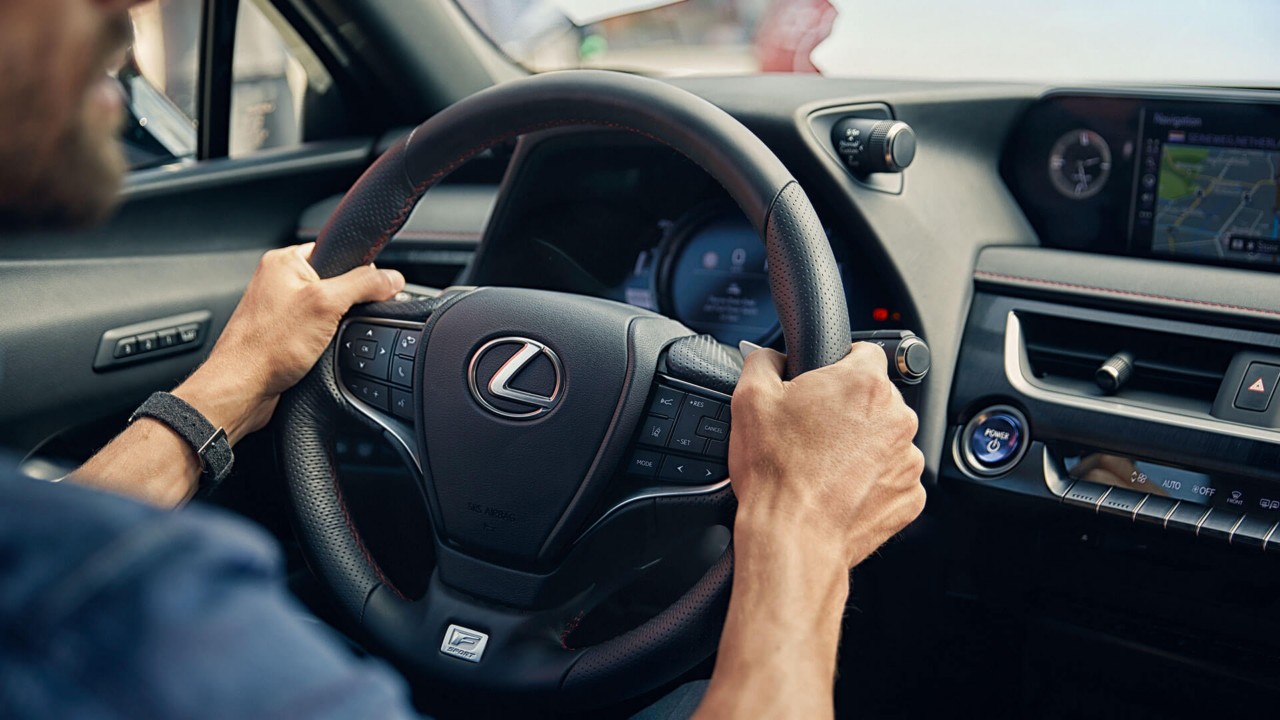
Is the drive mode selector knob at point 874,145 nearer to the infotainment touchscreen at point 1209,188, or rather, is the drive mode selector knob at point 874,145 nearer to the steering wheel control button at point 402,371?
the infotainment touchscreen at point 1209,188

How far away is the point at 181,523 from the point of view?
1.77 feet

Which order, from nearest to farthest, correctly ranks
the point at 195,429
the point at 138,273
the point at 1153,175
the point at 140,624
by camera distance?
the point at 140,624
the point at 195,429
the point at 1153,175
the point at 138,273

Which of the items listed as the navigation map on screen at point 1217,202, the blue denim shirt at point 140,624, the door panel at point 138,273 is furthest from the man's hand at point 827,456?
the door panel at point 138,273

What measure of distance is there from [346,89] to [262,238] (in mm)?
369

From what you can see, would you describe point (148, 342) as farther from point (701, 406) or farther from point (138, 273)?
point (701, 406)

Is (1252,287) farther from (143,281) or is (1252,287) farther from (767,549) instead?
(143,281)

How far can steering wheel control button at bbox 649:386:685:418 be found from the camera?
45.0 inches

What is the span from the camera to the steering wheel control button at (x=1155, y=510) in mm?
1344

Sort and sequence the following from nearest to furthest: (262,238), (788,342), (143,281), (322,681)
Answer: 1. (322,681)
2. (788,342)
3. (143,281)
4. (262,238)

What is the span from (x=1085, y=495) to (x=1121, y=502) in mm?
45

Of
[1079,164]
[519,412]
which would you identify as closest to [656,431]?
[519,412]

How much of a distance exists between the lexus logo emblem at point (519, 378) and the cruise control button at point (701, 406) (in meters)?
0.14

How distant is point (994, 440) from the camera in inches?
58.7

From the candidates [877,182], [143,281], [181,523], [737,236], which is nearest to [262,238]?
[143,281]
